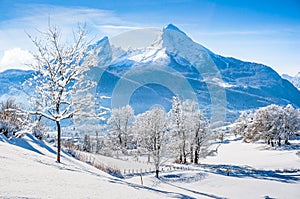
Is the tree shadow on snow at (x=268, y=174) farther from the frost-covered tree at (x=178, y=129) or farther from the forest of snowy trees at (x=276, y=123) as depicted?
the forest of snowy trees at (x=276, y=123)

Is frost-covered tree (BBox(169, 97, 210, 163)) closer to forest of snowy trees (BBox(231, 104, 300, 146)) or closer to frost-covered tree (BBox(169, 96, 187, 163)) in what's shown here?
frost-covered tree (BBox(169, 96, 187, 163))

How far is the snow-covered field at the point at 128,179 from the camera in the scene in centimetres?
711

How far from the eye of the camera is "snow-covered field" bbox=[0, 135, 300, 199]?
711 cm

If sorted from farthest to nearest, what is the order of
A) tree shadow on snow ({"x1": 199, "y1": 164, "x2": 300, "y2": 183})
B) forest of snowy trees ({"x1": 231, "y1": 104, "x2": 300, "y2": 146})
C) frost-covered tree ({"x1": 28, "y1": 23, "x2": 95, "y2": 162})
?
forest of snowy trees ({"x1": 231, "y1": 104, "x2": 300, "y2": 146}) < tree shadow on snow ({"x1": 199, "y1": 164, "x2": 300, "y2": 183}) < frost-covered tree ({"x1": 28, "y1": 23, "x2": 95, "y2": 162})

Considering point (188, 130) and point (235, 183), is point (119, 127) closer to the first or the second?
point (188, 130)

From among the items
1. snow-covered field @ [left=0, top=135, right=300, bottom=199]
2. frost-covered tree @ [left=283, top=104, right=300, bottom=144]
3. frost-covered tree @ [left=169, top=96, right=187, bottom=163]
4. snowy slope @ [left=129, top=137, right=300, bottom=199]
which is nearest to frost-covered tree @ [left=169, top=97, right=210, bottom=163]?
frost-covered tree @ [left=169, top=96, right=187, bottom=163]

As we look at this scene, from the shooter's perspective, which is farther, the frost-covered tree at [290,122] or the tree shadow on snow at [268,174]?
the frost-covered tree at [290,122]

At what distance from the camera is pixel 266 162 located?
4994cm

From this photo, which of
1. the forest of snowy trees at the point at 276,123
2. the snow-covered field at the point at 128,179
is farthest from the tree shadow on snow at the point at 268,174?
the forest of snowy trees at the point at 276,123

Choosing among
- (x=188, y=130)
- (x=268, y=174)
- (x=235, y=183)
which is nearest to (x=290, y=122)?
(x=188, y=130)

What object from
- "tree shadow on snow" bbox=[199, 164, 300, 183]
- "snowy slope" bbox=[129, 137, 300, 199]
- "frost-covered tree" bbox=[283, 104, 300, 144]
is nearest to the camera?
"snowy slope" bbox=[129, 137, 300, 199]

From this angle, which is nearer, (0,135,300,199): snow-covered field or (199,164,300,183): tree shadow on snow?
(0,135,300,199): snow-covered field

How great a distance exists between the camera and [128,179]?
28.2 metres

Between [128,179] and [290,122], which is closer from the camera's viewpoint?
[128,179]
